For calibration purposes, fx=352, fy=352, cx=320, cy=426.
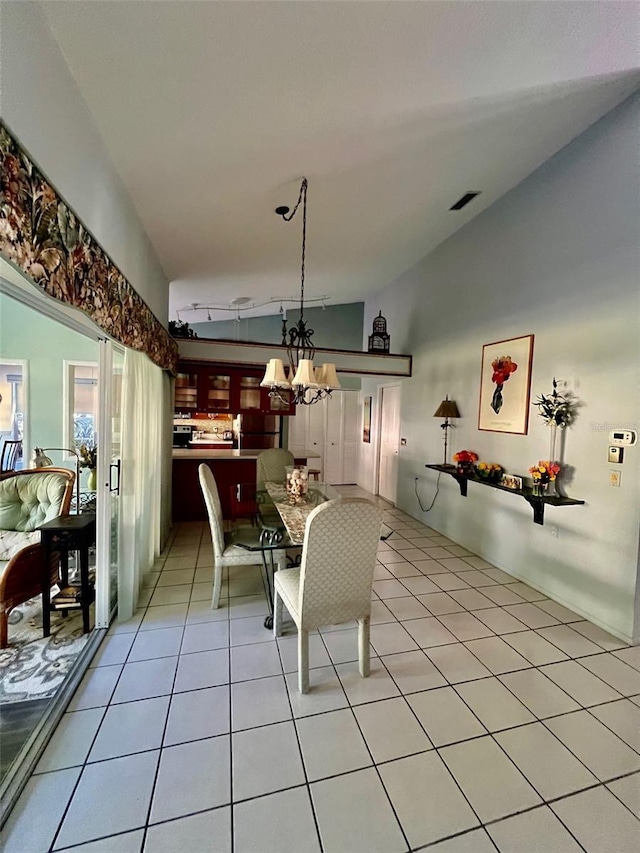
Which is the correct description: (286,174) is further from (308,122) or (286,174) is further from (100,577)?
(100,577)

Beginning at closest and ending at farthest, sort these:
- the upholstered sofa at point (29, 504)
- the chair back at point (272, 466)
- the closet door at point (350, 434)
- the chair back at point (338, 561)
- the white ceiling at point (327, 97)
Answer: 1. the white ceiling at point (327, 97)
2. the chair back at point (338, 561)
3. the upholstered sofa at point (29, 504)
4. the chair back at point (272, 466)
5. the closet door at point (350, 434)

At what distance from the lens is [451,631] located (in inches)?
Answer: 97.0

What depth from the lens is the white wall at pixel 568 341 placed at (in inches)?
96.1

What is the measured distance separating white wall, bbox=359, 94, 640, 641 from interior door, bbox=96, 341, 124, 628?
338 centimetres

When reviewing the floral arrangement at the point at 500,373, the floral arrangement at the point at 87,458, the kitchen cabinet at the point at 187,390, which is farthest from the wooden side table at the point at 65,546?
the floral arrangement at the point at 500,373

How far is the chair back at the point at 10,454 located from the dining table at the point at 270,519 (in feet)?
6.00

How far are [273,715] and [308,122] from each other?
3146 mm

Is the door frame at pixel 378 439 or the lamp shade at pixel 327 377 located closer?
the lamp shade at pixel 327 377

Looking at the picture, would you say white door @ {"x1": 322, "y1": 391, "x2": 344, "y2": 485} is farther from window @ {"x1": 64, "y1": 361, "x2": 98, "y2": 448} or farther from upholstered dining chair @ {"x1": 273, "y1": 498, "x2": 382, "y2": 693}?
upholstered dining chair @ {"x1": 273, "y1": 498, "x2": 382, "y2": 693}

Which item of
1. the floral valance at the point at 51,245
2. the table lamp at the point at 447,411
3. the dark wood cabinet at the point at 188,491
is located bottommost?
the dark wood cabinet at the point at 188,491

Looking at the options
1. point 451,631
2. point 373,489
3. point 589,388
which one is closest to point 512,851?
point 451,631

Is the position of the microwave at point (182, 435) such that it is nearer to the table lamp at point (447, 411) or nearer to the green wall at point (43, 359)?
the green wall at point (43, 359)

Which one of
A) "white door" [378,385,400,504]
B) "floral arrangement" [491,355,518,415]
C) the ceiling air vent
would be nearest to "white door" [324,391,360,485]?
"white door" [378,385,400,504]

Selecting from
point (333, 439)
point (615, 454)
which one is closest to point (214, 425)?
point (333, 439)
